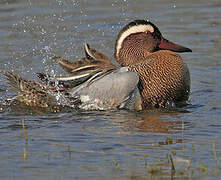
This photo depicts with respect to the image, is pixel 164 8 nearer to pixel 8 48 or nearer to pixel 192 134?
pixel 8 48

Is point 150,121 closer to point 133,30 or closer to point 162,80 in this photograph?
point 162,80

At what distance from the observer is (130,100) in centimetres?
780

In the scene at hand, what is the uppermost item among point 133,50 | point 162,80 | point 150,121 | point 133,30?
point 133,30

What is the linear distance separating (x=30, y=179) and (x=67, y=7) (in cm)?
853

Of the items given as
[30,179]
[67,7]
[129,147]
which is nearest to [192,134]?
[129,147]

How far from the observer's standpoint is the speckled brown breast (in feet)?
25.9

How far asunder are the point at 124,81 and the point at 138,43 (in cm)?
93

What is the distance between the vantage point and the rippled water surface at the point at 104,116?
5.42 metres

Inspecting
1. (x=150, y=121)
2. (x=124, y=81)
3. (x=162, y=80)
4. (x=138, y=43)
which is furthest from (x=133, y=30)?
(x=150, y=121)

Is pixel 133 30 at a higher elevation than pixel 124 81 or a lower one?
higher

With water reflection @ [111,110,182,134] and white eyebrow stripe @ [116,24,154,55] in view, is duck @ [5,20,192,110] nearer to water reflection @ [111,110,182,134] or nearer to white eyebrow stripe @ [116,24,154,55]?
white eyebrow stripe @ [116,24,154,55]

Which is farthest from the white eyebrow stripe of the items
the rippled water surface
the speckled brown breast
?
the rippled water surface

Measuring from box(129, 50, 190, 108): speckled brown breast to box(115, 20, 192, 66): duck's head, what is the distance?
0.28m

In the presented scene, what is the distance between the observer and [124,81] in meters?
7.60
